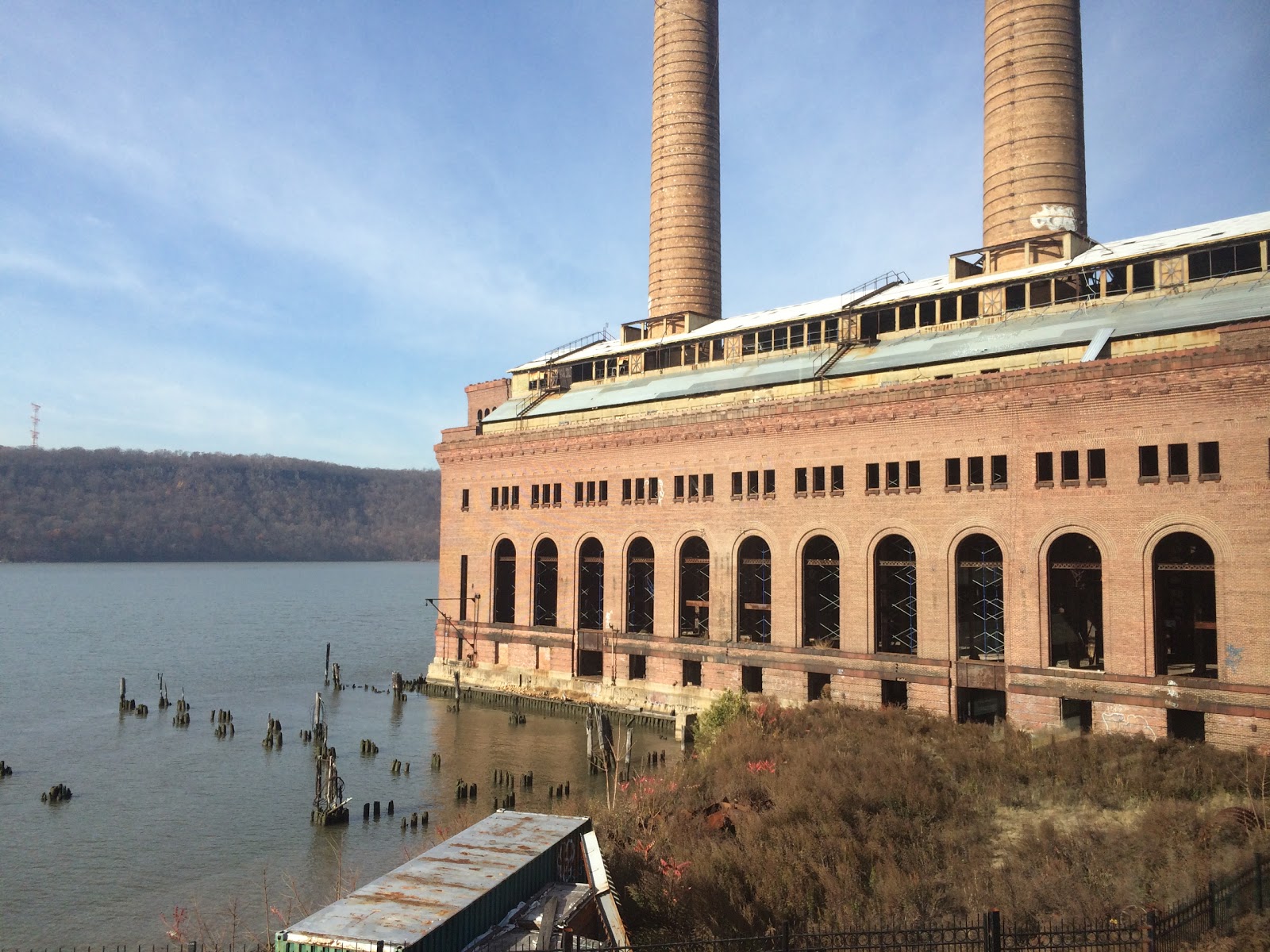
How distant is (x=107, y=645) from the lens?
2953 inches

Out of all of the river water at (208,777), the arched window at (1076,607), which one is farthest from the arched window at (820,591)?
the river water at (208,777)

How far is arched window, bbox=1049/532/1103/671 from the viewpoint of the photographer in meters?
33.1

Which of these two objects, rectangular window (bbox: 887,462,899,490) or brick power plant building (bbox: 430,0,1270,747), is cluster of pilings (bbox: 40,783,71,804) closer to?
brick power plant building (bbox: 430,0,1270,747)

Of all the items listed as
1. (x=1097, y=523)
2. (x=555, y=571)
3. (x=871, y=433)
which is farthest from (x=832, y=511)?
(x=555, y=571)

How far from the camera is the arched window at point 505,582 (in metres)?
52.5

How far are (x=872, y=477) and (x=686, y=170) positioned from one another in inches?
1194

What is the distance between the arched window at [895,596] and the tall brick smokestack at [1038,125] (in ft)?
57.8

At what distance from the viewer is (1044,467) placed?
3153 cm

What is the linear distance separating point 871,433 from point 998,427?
194 inches

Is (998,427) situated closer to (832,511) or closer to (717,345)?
(832,511)

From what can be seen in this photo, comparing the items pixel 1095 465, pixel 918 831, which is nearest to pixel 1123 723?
pixel 1095 465

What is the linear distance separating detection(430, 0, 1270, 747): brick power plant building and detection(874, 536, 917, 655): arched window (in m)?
0.15

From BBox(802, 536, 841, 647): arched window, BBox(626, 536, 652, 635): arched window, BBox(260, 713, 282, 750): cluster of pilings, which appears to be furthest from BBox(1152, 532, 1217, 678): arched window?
BBox(260, 713, 282, 750): cluster of pilings

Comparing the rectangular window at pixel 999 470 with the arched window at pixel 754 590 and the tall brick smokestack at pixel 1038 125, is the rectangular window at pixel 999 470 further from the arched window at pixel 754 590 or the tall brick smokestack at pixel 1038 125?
the tall brick smokestack at pixel 1038 125
